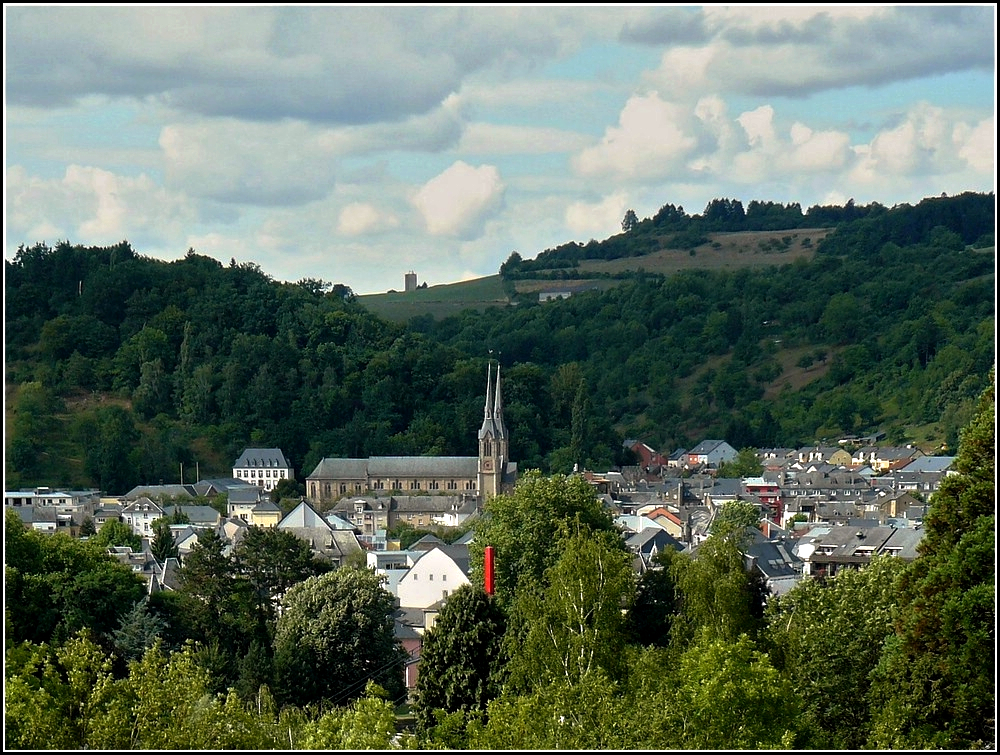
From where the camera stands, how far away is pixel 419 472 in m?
118

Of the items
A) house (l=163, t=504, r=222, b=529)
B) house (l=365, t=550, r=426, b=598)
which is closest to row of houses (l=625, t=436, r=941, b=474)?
house (l=163, t=504, r=222, b=529)

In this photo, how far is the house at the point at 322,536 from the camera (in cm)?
7302

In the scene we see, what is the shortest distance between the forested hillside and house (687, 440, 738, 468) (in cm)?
382

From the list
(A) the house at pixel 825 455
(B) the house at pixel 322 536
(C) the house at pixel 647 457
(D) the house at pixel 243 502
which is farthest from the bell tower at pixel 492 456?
(B) the house at pixel 322 536

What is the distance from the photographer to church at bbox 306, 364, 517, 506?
11444cm

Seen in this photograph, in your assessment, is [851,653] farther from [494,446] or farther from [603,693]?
[494,446]

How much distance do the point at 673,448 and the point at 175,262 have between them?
164ft

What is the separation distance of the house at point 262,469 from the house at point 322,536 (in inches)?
1314

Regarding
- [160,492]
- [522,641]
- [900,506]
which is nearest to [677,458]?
[160,492]

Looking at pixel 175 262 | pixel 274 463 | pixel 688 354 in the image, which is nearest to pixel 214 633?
pixel 274 463

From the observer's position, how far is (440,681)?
1373 inches

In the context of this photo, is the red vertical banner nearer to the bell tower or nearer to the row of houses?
the bell tower

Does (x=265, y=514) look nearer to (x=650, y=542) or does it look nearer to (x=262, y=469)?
(x=262, y=469)

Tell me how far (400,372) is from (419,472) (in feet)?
77.5
